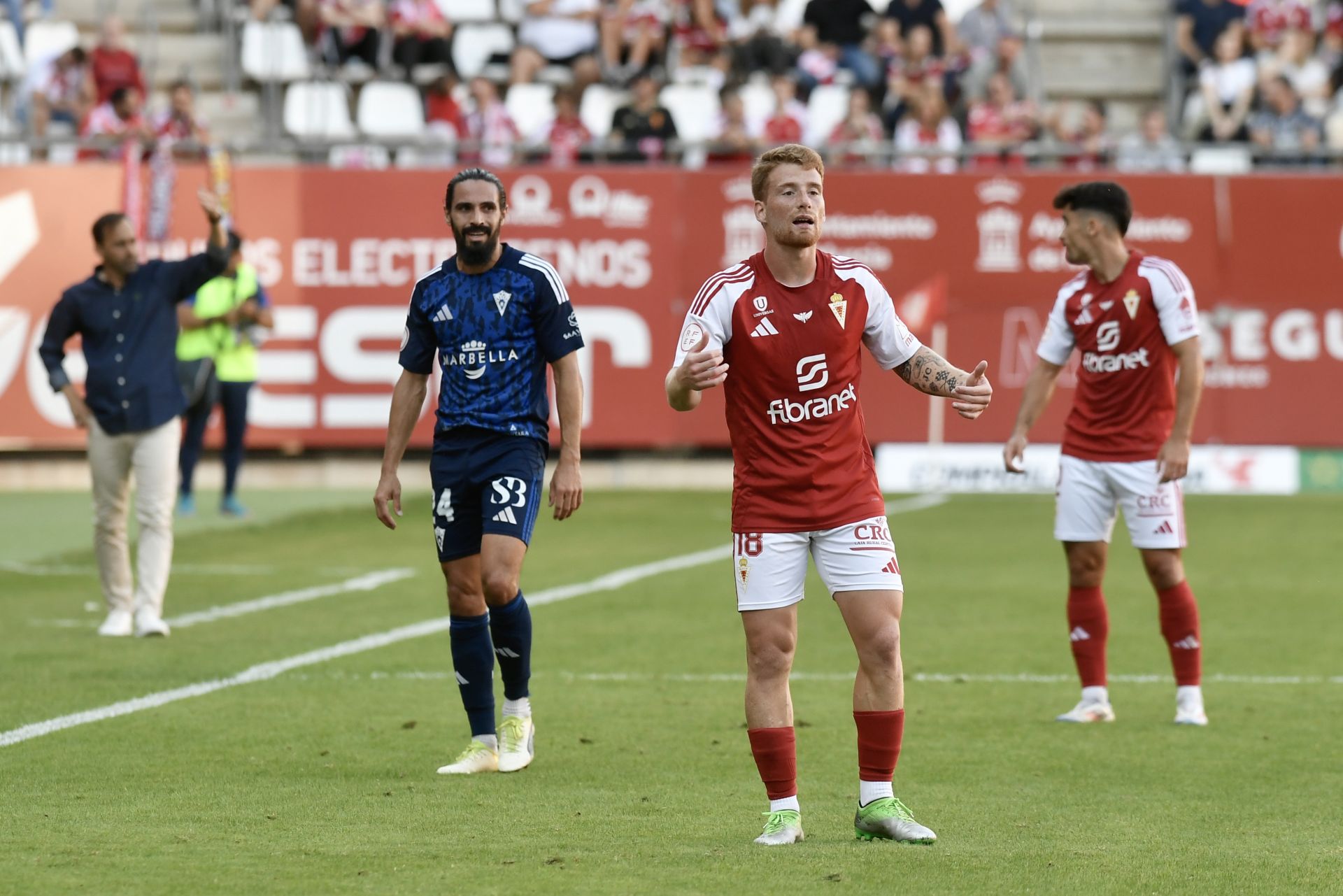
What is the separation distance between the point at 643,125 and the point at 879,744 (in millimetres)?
17681

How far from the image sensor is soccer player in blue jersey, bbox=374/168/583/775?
759 centimetres

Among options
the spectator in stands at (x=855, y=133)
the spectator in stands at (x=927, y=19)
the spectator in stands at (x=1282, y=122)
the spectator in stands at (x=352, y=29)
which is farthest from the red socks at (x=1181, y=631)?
the spectator in stands at (x=352, y=29)

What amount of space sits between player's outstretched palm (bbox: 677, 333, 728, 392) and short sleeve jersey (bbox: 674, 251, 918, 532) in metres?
0.37

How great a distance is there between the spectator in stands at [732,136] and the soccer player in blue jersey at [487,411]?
15.0 m

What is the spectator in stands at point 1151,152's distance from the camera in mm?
22984

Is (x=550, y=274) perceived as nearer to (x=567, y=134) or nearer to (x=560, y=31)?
(x=567, y=134)

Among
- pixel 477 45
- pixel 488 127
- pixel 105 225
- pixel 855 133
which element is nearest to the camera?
pixel 105 225

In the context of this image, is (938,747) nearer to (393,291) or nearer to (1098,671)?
(1098,671)

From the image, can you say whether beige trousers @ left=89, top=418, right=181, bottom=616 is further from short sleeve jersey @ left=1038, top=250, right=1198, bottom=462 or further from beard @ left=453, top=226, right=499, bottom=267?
short sleeve jersey @ left=1038, top=250, right=1198, bottom=462

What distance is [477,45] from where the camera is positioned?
26.5 metres

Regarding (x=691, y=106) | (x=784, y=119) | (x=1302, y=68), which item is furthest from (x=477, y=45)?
(x=1302, y=68)

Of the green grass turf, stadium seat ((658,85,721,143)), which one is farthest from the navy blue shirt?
stadium seat ((658,85,721,143))

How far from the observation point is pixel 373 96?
984 inches

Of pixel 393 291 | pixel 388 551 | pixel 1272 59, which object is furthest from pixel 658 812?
pixel 1272 59
